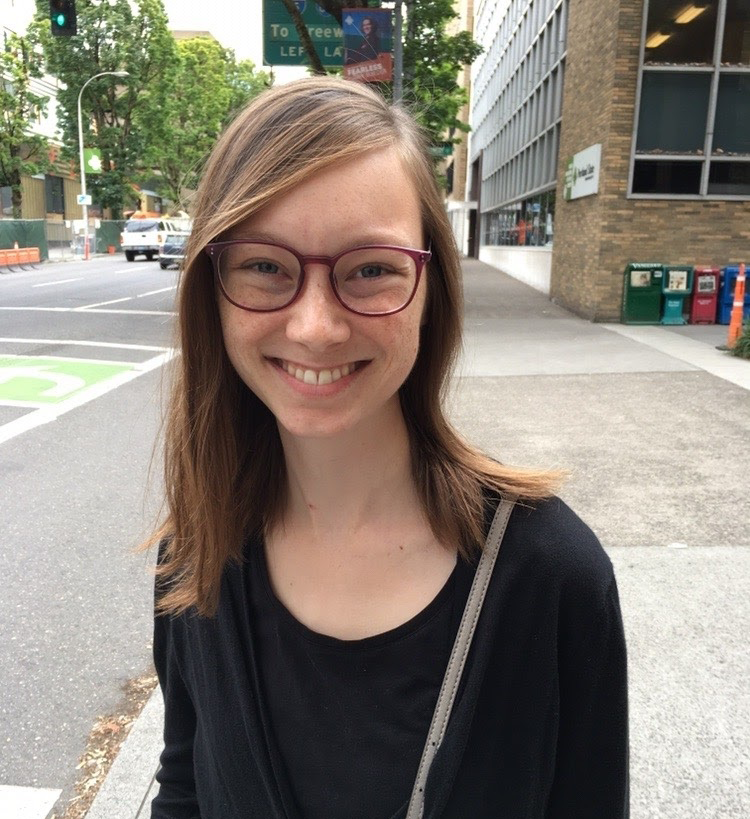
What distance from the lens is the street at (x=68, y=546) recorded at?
9.49 feet

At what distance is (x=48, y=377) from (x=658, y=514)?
283 inches

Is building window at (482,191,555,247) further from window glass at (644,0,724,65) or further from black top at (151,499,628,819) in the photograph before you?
black top at (151,499,628,819)

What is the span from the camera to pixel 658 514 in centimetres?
462

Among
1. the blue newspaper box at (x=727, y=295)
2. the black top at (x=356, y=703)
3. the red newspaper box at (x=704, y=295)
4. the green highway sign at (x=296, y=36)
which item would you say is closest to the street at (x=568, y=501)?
the black top at (x=356, y=703)

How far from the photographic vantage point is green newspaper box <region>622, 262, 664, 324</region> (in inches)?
523

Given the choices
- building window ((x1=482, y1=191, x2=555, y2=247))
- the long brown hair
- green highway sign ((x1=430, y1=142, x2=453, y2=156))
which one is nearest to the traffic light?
green highway sign ((x1=430, y1=142, x2=453, y2=156))

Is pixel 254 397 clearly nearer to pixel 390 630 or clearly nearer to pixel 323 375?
pixel 323 375

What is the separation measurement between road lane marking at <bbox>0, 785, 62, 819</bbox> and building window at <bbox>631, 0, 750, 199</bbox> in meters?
13.2

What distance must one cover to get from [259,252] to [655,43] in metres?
14.1

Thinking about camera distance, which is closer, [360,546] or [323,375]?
[323,375]

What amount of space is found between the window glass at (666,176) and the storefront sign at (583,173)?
0.69m

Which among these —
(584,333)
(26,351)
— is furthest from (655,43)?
(26,351)

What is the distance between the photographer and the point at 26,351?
1081 cm

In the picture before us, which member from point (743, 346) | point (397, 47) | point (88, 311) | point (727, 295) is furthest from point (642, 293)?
point (88, 311)
